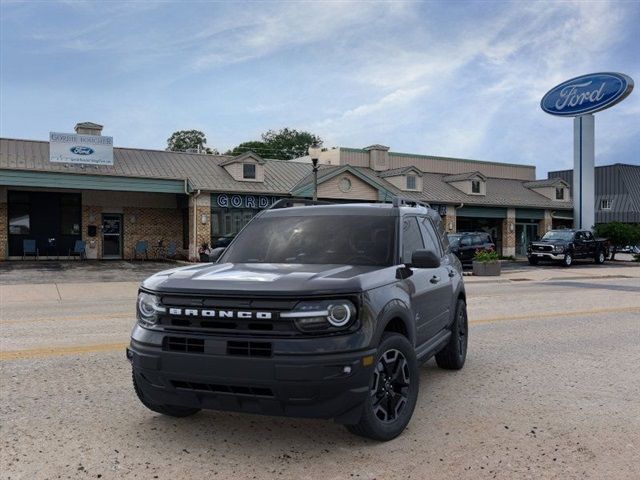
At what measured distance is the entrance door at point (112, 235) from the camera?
30.7 metres

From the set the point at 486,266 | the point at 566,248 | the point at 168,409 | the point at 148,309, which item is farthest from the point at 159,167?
the point at 148,309

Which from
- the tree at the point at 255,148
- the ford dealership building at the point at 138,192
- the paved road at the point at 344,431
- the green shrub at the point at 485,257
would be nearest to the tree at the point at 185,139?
the tree at the point at 255,148

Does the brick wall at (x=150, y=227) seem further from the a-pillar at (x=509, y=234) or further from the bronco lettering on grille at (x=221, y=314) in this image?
the bronco lettering on grille at (x=221, y=314)

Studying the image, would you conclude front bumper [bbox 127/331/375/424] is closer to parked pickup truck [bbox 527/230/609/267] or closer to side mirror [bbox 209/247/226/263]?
side mirror [bbox 209/247/226/263]

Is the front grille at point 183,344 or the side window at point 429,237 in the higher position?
the side window at point 429,237

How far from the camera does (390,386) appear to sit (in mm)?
4410

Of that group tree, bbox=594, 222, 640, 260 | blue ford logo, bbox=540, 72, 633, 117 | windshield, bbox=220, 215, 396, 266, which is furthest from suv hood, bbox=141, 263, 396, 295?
tree, bbox=594, 222, 640, 260

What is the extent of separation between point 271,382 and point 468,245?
2389 centimetres

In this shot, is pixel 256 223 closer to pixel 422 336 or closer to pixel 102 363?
pixel 422 336

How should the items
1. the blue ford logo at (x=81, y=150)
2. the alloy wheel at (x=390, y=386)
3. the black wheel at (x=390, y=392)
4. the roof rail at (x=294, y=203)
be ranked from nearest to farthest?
the black wheel at (x=390, y=392) < the alloy wheel at (x=390, y=386) < the roof rail at (x=294, y=203) < the blue ford logo at (x=81, y=150)

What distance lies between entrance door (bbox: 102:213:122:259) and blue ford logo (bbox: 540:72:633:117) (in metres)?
27.2

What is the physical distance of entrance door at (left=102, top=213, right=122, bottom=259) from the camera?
30734 mm

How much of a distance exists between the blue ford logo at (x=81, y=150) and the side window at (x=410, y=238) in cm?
2529

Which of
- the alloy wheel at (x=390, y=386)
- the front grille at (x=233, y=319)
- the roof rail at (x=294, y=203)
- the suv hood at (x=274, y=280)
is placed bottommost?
the alloy wheel at (x=390, y=386)
